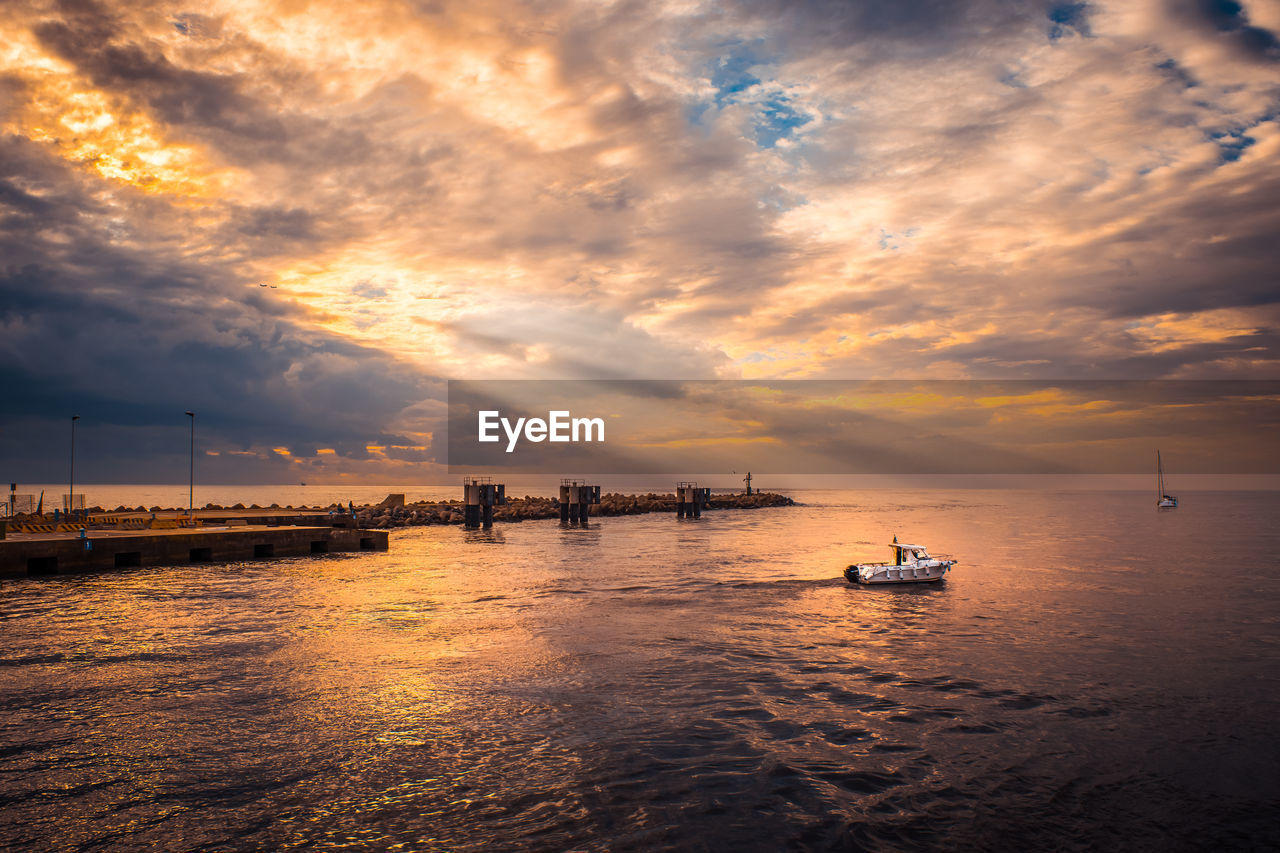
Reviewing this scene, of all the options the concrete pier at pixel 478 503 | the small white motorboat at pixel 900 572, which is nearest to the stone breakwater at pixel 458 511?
the concrete pier at pixel 478 503

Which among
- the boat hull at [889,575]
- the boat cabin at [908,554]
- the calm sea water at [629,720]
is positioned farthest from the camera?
the boat cabin at [908,554]

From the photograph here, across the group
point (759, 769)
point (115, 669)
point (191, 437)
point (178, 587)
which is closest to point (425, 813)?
point (759, 769)

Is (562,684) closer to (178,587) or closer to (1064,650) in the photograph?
(1064,650)

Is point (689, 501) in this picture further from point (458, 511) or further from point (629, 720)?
point (629, 720)

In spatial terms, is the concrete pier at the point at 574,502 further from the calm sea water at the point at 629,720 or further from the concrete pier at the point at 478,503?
the calm sea water at the point at 629,720

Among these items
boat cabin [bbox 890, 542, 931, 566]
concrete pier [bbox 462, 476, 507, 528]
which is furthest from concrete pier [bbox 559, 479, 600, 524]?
boat cabin [bbox 890, 542, 931, 566]
